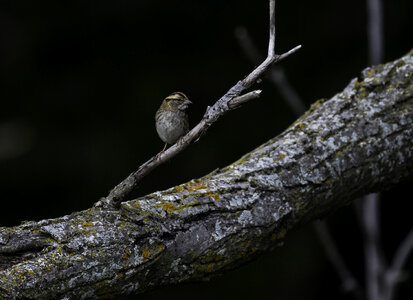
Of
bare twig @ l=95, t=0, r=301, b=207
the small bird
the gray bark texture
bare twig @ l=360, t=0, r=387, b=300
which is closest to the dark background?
the small bird

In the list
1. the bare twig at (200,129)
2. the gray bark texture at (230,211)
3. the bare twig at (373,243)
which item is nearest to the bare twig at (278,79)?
the gray bark texture at (230,211)

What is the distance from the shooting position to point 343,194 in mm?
3529

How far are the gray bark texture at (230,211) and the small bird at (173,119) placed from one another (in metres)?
1.36

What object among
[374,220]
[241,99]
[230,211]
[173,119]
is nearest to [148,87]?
[173,119]

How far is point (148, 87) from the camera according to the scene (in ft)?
20.6

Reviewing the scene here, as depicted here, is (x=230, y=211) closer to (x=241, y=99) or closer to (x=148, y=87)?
(x=241, y=99)

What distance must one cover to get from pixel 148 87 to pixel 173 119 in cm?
145

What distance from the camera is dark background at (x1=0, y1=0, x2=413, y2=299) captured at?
6.21m

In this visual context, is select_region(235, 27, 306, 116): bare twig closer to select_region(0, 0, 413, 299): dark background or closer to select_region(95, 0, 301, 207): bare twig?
select_region(95, 0, 301, 207): bare twig

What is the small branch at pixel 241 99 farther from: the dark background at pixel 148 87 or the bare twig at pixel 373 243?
the dark background at pixel 148 87

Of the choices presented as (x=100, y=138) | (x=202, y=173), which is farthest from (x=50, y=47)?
(x=202, y=173)

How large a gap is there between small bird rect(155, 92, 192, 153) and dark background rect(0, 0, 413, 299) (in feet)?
3.80

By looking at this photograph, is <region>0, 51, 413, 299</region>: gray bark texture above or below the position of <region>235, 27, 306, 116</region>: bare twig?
below

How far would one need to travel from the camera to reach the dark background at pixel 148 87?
6.21 metres
